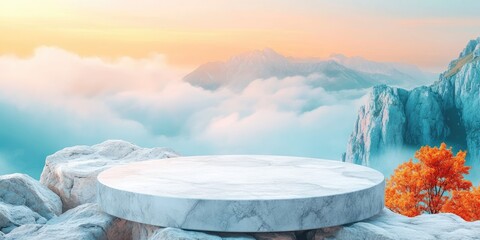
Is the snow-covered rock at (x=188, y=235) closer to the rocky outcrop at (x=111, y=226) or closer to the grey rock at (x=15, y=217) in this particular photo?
the rocky outcrop at (x=111, y=226)

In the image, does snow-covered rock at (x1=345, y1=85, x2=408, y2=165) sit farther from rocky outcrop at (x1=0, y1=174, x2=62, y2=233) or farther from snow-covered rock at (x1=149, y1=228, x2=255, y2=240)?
snow-covered rock at (x1=149, y1=228, x2=255, y2=240)

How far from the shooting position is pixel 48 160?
1059cm

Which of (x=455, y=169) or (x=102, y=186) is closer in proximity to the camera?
(x=102, y=186)

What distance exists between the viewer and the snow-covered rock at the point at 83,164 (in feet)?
30.3

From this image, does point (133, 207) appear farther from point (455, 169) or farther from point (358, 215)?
point (455, 169)

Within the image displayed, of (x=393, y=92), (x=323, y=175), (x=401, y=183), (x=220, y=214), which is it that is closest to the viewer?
(x=220, y=214)

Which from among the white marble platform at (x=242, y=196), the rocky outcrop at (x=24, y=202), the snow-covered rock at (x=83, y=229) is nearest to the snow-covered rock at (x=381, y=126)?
the white marble platform at (x=242, y=196)

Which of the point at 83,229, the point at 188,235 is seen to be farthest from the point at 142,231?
the point at 188,235

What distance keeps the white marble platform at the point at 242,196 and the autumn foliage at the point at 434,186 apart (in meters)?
9.25

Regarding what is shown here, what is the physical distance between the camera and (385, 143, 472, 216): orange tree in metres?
16.9

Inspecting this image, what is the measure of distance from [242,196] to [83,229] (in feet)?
7.10

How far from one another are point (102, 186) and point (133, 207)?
2.72 feet

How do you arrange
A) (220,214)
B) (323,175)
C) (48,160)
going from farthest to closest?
(48,160)
(323,175)
(220,214)

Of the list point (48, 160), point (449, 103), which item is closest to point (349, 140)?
point (449, 103)
